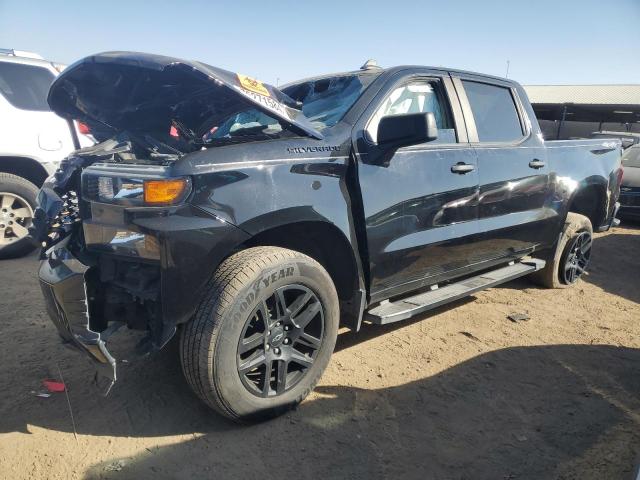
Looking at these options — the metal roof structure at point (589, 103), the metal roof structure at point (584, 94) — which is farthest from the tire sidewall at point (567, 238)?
the metal roof structure at point (584, 94)

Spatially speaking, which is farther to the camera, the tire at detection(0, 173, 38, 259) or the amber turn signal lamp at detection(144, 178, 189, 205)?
the tire at detection(0, 173, 38, 259)

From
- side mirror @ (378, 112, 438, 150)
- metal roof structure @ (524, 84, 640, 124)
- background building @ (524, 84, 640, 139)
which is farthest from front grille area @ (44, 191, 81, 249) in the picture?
metal roof structure @ (524, 84, 640, 124)

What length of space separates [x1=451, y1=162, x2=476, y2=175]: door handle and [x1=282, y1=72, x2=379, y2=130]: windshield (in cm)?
83

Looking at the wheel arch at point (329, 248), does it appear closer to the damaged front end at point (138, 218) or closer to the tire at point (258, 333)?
the tire at point (258, 333)

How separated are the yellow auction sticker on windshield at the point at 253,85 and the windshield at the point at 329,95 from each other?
413 mm

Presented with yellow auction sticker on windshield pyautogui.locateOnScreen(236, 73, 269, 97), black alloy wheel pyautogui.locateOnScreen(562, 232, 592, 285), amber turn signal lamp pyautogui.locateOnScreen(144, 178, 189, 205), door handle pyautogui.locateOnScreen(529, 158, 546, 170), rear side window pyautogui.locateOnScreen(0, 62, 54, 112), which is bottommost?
black alloy wheel pyautogui.locateOnScreen(562, 232, 592, 285)

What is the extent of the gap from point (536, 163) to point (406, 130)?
2.01m

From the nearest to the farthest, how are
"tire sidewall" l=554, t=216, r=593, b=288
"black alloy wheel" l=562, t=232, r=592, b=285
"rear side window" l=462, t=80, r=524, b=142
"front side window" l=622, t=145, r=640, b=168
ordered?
"rear side window" l=462, t=80, r=524, b=142 < "tire sidewall" l=554, t=216, r=593, b=288 < "black alloy wheel" l=562, t=232, r=592, b=285 < "front side window" l=622, t=145, r=640, b=168

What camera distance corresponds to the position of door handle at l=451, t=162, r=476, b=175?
3381 millimetres

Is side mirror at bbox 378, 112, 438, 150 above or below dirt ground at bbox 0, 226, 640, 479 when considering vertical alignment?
above

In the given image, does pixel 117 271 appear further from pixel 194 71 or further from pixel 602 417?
pixel 602 417

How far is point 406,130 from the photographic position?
2.73 meters

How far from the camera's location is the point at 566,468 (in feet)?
7.69

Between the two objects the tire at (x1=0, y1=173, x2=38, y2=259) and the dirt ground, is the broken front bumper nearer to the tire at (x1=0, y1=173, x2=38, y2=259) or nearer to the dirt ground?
the dirt ground
